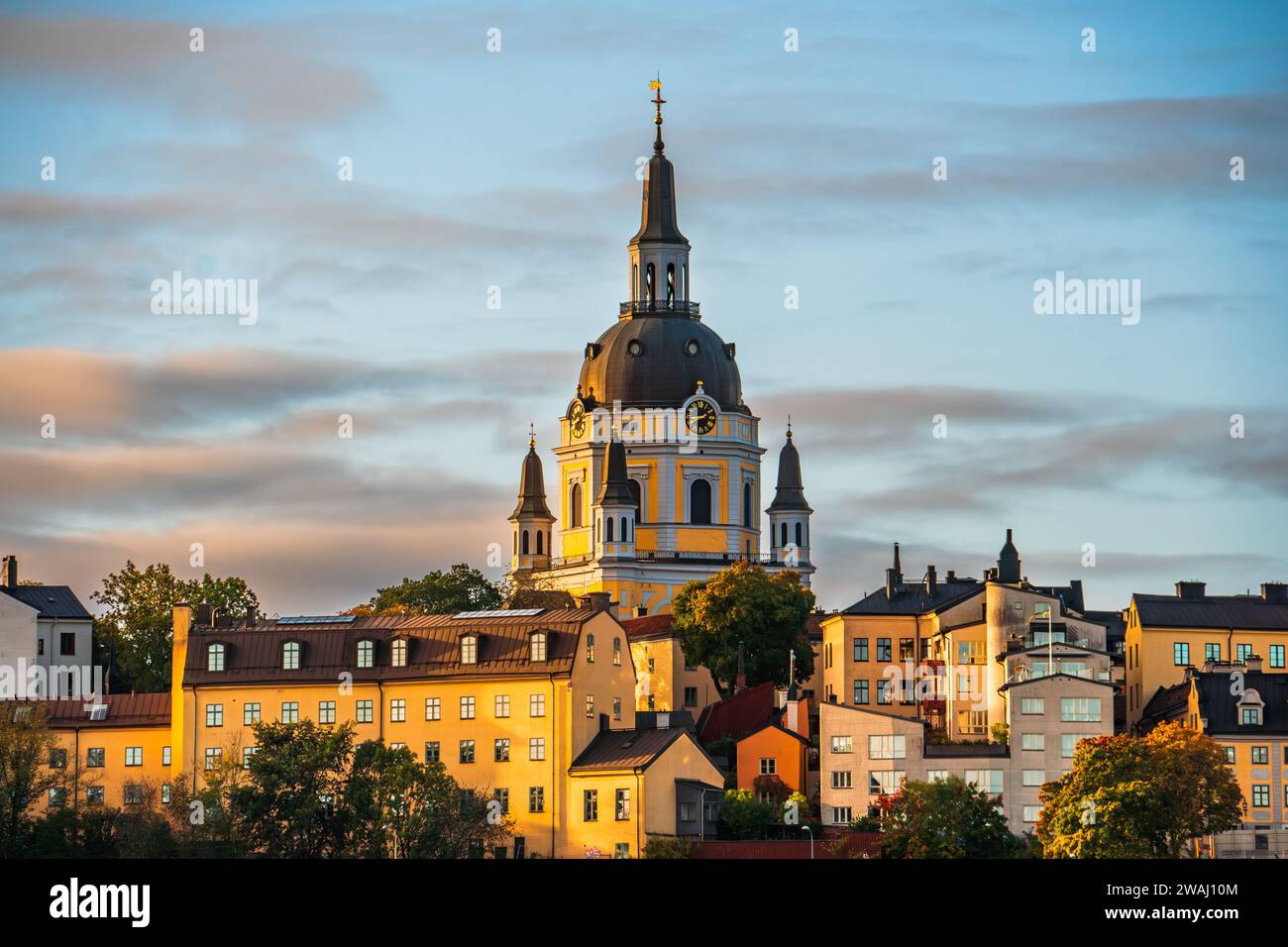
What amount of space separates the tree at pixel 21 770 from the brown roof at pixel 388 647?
6.27 meters

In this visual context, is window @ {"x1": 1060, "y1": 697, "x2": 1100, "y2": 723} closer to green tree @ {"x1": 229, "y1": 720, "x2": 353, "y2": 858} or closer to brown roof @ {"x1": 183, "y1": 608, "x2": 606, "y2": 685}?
brown roof @ {"x1": 183, "y1": 608, "x2": 606, "y2": 685}

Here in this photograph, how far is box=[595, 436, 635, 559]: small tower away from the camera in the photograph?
192 m

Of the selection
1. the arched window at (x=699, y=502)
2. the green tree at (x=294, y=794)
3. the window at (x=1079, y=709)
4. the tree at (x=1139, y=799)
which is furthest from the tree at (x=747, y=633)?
the arched window at (x=699, y=502)

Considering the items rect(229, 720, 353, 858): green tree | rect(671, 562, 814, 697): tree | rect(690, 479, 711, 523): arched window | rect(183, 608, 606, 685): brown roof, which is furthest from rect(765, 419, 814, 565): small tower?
rect(229, 720, 353, 858): green tree

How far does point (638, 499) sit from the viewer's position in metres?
198

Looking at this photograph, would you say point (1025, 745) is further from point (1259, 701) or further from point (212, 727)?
point (212, 727)

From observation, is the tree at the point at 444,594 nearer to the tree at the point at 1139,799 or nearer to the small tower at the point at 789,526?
the small tower at the point at 789,526

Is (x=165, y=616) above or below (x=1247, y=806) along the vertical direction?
above

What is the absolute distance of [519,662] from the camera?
4788 inches

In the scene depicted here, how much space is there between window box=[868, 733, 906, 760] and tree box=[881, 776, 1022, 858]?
441 inches
